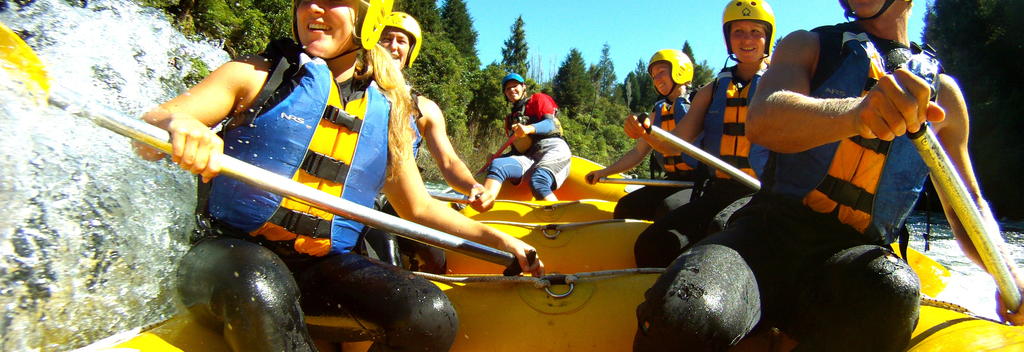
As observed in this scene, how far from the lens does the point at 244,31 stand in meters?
8.95

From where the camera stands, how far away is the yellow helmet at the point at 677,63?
510 cm

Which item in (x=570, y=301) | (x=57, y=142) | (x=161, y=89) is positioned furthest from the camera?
(x=161, y=89)

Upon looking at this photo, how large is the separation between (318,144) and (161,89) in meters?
1.97

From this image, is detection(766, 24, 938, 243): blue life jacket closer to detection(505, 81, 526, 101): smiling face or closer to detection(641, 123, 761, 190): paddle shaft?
detection(641, 123, 761, 190): paddle shaft

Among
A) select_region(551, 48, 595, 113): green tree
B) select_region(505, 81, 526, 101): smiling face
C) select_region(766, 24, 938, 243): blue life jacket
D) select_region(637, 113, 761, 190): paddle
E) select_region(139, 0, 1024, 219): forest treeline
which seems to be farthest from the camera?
select_region(551, 48, 595, 113): green tree

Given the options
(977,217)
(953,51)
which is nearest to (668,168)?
(977,217)

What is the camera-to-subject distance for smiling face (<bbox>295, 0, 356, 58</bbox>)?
206cm

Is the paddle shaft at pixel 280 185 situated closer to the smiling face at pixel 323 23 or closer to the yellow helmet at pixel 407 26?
the smiling face at pixel 323 23

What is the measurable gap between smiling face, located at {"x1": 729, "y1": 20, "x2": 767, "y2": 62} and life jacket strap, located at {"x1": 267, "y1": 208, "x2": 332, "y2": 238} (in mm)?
2693

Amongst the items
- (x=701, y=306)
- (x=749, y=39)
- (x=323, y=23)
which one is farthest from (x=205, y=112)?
(x=749, y=39)

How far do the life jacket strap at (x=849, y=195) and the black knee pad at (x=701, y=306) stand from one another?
14.9 inches

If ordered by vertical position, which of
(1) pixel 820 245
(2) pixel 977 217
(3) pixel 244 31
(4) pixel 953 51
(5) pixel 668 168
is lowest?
(3) pixel 244 31

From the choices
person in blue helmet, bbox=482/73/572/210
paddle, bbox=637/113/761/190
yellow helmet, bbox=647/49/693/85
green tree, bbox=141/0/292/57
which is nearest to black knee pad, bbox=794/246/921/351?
paddle, bbox=637/113/761/190

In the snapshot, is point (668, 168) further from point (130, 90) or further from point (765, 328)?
point (130, 90)
